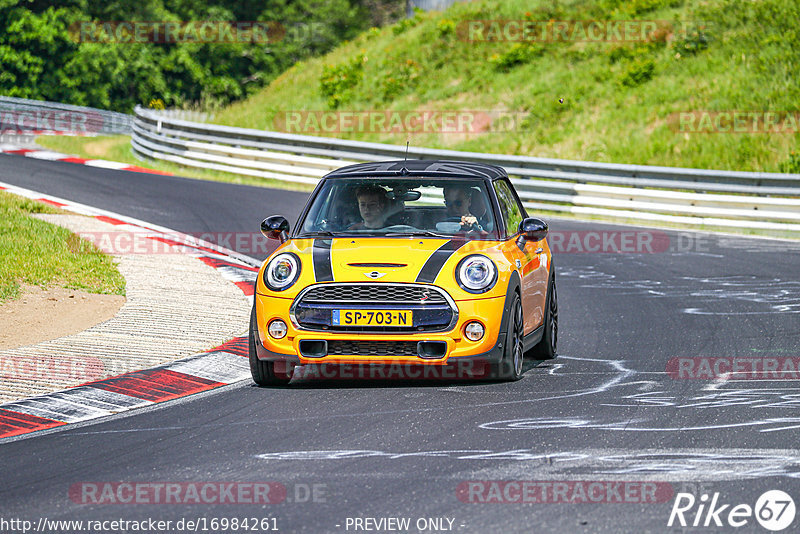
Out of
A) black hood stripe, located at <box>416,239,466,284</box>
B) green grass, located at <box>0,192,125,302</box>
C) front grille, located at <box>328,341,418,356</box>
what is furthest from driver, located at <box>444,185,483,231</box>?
green grass, located at <box>0,192,125,302</box>

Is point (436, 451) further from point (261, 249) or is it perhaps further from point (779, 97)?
point (779, 97)

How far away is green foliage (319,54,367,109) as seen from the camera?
36.1 metres

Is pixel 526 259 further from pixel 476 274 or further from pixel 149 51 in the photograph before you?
pixel 149 51

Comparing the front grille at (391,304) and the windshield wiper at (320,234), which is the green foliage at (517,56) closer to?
the windshield wiper at (320,234)

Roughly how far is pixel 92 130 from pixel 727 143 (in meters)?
22.6

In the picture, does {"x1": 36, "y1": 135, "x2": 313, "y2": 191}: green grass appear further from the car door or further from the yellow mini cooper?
the yellow mini cooper

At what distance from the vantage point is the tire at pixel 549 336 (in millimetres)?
9414

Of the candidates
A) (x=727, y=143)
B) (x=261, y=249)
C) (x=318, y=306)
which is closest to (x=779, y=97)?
(x=727, y=143)

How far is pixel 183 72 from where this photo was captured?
181 ft

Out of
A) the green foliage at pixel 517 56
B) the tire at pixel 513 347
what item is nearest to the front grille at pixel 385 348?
the tire at pixel 513 347

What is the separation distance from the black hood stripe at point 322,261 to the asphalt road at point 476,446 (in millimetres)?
789

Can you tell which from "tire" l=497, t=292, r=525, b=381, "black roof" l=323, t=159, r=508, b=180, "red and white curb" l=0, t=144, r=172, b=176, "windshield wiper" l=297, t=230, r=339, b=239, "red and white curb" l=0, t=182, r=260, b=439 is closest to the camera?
"red and white curb" l=0, t=182, r=260, b=439

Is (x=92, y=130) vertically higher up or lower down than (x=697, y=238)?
higher up

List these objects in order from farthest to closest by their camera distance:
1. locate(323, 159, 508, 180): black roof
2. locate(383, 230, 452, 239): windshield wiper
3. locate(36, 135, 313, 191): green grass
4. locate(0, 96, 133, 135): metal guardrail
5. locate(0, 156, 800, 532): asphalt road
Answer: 1. locate(0, 96, 133, 135): metal guardrail
2. locate(36, 135, 313, 191): green grass
3. locate(323, 159, 508, 180): black roof
4. locate(383, 230, 452, 239): windshield wiper
5. locate(0, 156, 800, 532): asphalt road
